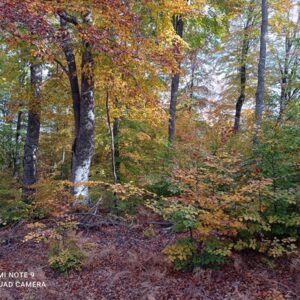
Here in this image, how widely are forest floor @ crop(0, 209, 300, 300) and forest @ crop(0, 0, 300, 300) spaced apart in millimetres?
24

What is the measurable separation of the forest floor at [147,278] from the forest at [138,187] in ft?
0.08

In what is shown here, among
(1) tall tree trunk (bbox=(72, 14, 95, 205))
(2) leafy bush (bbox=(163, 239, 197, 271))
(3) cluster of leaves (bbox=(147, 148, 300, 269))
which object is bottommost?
(2) leafy bush (bbox=(163, 239, 197, 271))

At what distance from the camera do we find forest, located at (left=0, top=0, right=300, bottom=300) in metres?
4.62

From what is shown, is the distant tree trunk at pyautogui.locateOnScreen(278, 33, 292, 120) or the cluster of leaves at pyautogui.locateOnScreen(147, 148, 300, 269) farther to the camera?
the distant tree trunk at pyautogui.locateOnScreen(278, 33, 292, 120)

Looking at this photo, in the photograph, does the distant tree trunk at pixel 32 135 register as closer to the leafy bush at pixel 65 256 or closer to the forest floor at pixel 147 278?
the forest floor at pixel 147 278

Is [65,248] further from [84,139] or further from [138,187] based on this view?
[84,139]

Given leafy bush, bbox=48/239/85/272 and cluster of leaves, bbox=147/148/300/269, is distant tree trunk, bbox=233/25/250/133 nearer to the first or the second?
cluster of leaves, bbox=147/148/300/269

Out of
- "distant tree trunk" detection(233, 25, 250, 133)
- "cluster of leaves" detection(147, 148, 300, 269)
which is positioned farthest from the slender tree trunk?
"cluster of leaves" detection(147, 148, 300, 269)

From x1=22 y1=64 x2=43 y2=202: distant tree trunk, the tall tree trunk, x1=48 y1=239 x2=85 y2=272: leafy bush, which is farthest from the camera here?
x1=22 y1=64 x2=43 y2=202: distant tree trunk

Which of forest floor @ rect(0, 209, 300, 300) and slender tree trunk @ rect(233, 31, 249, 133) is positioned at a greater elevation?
slender tree trunk @ rect(233, 31, 249, 133)

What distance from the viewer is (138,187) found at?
819cm

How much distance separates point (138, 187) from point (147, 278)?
3488 millimetres

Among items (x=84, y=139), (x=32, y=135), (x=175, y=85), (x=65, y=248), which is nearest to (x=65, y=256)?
(x=65, y=248)

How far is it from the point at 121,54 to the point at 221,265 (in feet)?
15.1
